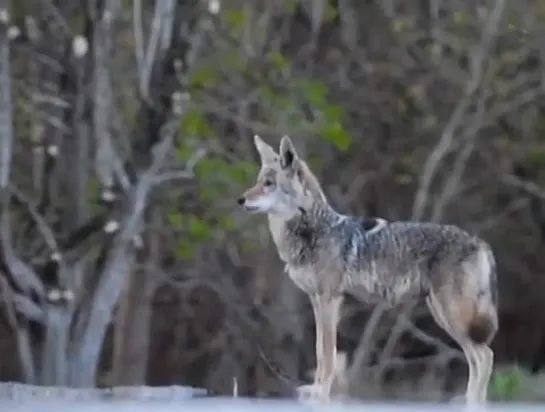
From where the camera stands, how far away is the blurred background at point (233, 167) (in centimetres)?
707

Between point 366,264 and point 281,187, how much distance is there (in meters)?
0.46

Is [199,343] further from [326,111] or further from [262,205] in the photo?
[262,205]

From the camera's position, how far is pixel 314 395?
449 centimetres

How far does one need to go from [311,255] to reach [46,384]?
10.2 ft

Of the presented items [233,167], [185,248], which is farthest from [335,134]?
[185,248]

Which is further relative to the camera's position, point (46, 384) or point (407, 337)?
point (407, 337)

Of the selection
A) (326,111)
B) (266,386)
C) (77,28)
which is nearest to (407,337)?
(266,386)

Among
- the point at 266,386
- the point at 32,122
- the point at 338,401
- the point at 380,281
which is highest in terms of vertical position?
the point at 32,122

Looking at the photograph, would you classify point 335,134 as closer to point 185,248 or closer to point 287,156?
point 185,248

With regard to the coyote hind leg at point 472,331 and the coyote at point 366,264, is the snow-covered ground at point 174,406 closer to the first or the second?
the coyote hind leg at point 472,331

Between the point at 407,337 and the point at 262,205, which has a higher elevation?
the point at 262,205

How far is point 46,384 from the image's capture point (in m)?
7.22

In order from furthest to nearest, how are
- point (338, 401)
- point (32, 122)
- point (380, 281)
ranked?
point (32, 122)
point (380, 281)
point (338, 401)

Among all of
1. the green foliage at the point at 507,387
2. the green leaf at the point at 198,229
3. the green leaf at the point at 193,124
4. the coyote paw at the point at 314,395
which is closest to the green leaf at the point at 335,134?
the green leaf at the point at 193,124
